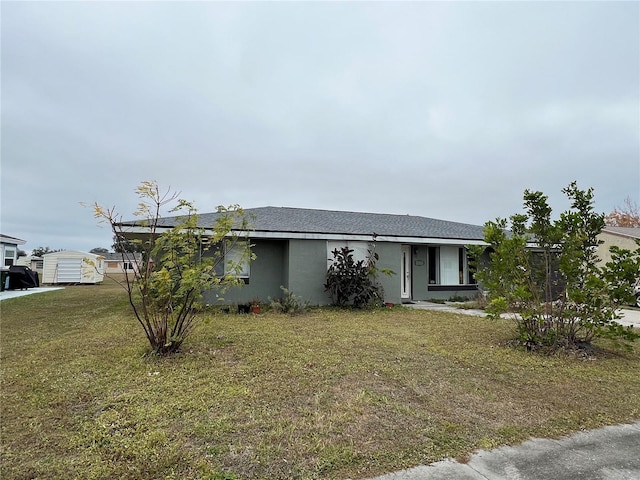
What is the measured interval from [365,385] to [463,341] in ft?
11.5

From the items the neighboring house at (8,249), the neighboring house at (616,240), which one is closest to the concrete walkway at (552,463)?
the neighboring house at (616,240)

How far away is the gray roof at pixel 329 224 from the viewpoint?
1181 cm

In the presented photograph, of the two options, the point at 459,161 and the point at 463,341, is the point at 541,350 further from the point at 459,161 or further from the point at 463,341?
the point at 459,161

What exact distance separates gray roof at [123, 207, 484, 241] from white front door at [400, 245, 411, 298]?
0.85 metres

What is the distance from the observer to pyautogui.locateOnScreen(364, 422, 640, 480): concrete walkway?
2623mm

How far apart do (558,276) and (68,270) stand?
29.1m

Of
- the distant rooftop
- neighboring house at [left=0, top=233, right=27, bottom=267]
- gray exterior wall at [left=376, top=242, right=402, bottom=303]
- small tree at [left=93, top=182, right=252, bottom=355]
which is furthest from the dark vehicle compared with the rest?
gray exterior wall at [left=376, top=242, right=402, bottom=303]

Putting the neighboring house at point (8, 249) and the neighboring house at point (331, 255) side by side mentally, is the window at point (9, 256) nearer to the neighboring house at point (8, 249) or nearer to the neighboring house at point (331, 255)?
the neighboring house at point (8, 249)

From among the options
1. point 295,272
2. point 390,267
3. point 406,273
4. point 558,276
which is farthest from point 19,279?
point 558,276

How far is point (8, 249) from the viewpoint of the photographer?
69.3 feet

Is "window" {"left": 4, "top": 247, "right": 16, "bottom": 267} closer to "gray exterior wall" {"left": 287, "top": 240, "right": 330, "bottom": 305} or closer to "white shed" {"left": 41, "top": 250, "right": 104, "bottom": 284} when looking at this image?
"white shed" {"left": 41, "top": 250, "right": 104, "bottom": 284}

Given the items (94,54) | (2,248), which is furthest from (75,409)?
(2,248)

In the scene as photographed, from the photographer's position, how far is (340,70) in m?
12.5

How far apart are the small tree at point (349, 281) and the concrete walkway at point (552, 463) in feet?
27.0
